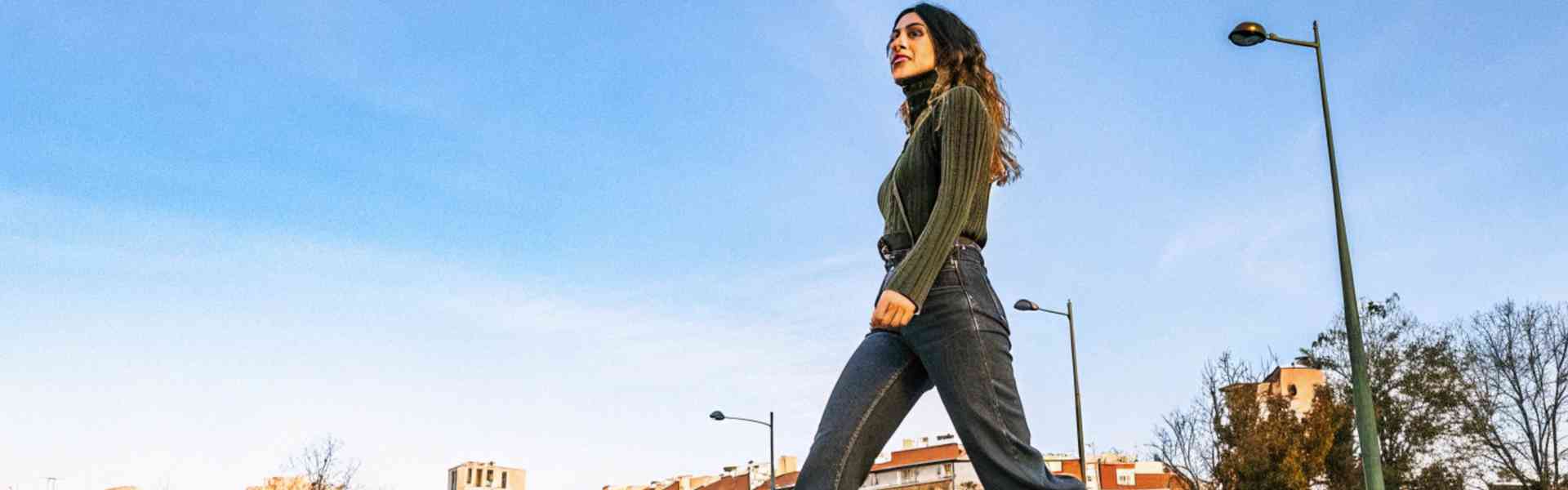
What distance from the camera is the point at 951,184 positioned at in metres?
3.20

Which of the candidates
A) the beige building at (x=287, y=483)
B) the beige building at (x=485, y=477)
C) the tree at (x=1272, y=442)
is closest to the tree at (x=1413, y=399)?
the tree at (x=1272, y=442)

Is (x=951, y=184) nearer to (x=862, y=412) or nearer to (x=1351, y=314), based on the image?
(x=862, y=412)

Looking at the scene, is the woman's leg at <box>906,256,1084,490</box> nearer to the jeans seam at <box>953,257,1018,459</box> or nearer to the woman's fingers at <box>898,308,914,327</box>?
the jeans seam at <box>953,257,1018,459</box>

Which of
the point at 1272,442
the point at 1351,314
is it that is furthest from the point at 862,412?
the point at 1272,442

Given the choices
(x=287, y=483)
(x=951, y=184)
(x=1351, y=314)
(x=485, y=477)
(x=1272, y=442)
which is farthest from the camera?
(x=485, y=477)

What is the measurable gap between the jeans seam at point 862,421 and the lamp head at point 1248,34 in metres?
9.42

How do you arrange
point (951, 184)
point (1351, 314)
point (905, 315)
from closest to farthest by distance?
point (905, 315)
point (951, 184)
point (1351, 314)

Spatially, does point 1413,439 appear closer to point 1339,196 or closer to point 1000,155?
point 1339,196

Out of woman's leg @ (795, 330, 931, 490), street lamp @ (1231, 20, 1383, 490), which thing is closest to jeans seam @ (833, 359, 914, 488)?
woman's leg @ (795, 330, 931, 490)

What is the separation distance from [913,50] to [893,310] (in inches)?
33.8

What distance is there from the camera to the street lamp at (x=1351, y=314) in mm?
10172

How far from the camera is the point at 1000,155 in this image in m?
3.67

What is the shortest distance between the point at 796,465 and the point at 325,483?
66424 millimetres

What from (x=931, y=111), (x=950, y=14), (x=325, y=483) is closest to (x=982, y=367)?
(x=931, y=111)
